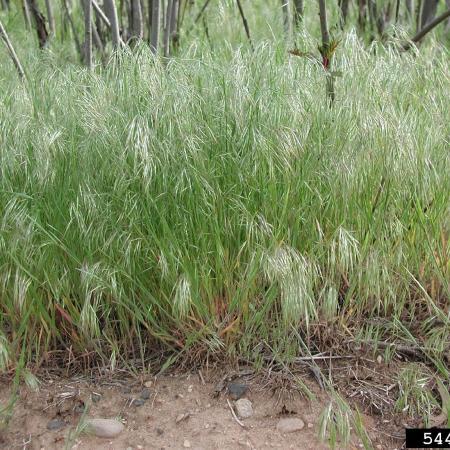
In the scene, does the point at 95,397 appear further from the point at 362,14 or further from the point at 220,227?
the point at 362,14

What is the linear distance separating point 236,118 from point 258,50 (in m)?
0.56

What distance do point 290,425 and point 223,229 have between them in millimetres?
560

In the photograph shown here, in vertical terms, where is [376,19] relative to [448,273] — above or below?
above

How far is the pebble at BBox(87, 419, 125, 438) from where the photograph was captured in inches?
70.6

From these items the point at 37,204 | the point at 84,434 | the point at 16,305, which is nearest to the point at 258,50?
the point at 37,204

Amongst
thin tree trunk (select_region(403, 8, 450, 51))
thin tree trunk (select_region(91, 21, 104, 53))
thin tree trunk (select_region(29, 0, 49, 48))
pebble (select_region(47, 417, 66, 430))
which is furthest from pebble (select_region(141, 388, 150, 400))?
thin tree trunk (select_region(29, 0, 49, 48))

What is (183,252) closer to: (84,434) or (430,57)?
(84,434)

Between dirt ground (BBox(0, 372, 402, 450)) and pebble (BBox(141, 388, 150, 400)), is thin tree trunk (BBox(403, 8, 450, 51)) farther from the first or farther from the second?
pebble (BBox(141, 388, 150, 400))

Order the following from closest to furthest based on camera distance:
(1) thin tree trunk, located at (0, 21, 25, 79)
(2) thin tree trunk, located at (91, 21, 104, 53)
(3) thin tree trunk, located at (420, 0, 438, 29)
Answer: (1) thin tree trunk, located at (0, 21, 25, 79)
(3) thin tree trunk, located at (420, 0, 438, 29)
(2) thin tree trunk, located at (91, 21, 104, 53)

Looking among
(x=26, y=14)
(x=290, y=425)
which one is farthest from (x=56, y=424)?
(x=26, y=14)

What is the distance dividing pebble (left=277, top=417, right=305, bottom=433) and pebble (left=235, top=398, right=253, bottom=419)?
85 millimetres

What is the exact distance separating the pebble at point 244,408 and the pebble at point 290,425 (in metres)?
0.09

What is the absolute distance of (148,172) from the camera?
189cm

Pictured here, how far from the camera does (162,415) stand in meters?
1.83
